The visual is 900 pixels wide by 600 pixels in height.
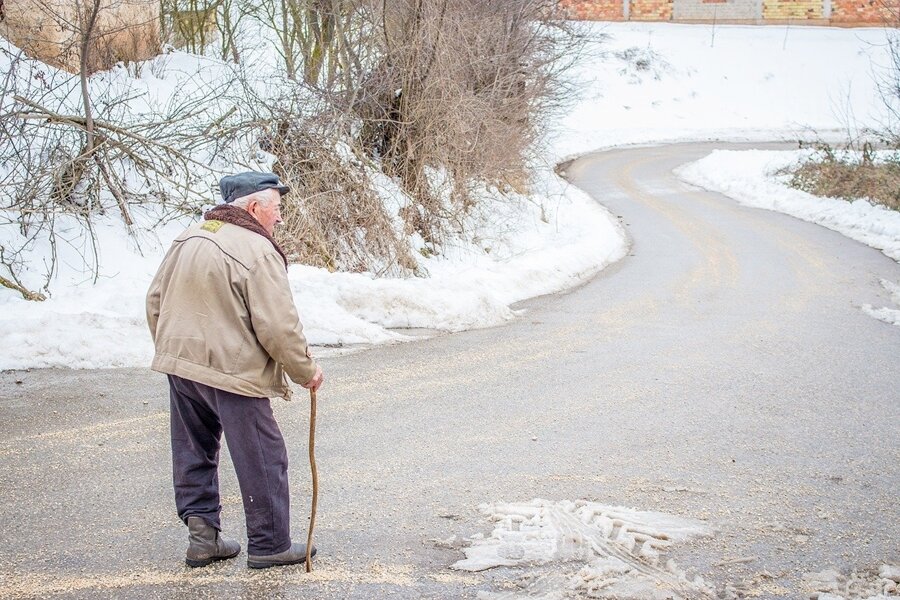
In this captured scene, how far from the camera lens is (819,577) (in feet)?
14.1

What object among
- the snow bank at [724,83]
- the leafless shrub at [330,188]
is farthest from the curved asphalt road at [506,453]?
the snow bank at [724,83]

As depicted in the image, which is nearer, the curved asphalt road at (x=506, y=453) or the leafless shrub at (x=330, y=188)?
the curved asphalt road at (x=506, y=453)

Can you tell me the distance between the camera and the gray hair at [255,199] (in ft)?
13.6

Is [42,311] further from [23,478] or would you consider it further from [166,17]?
[166,17]

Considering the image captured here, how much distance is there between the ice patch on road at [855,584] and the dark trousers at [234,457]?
2482 millimetres

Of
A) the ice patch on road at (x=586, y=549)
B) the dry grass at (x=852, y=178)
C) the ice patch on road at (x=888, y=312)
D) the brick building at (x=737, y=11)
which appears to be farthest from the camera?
the brick building at (x=737, y=11)

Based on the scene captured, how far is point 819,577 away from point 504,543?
59.7 inches

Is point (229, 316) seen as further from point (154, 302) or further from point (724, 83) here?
point (724, 83)

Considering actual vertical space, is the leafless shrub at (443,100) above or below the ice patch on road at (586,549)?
above

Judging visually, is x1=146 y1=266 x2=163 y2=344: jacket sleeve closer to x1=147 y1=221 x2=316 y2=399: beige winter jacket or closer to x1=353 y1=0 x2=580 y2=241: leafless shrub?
x1=147 y1=221 x2=316 y2=399: beige winter jacket

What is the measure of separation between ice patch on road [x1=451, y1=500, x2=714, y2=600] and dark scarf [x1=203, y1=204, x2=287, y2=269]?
71.6 inches

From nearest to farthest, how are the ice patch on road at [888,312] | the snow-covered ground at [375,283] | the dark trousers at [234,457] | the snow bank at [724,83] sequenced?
the dark trousers at [234,457] < the snow-covered ground at [375,283] < the ice patch on road at [888,312] < the snow bank at [724,83]

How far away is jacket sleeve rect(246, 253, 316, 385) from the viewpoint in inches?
154

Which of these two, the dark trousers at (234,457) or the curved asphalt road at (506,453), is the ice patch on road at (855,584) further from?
the dark trousers at (234,457)
